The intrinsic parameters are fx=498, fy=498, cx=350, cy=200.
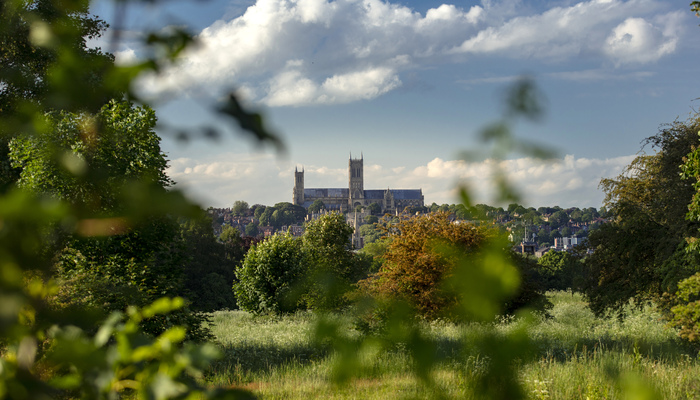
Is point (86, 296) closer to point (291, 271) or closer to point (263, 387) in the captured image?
point (263, 387)

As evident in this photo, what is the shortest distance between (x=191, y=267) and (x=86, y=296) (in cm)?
2560

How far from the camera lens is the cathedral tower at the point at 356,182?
14850 centimetres

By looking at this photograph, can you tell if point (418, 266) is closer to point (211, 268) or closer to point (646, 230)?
point (646, 230)

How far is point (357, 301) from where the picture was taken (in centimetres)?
87

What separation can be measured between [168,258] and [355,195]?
137214 mm

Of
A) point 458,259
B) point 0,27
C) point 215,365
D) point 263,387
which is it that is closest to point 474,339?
point 458,259

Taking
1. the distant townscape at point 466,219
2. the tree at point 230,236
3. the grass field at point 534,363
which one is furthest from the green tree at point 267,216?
the grass field at point 534,363

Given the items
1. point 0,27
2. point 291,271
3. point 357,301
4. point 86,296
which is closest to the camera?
→ point 357,301

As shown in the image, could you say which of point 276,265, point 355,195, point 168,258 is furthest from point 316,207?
point 168,258

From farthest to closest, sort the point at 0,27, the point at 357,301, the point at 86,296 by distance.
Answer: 1. the point at 86,296
2. the point at 0,27
3. the point at 357,301

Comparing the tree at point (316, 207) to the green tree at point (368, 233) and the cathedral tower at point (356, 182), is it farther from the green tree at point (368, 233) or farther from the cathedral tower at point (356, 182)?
the green tree at point (368, 233)

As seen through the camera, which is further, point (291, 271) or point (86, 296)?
point (291, 271)

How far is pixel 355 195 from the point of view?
149m

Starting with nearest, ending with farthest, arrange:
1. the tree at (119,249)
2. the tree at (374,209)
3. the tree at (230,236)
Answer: the tree at (119,249) → the tree at (230,236) → the tree at (374,209)
